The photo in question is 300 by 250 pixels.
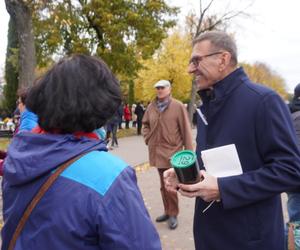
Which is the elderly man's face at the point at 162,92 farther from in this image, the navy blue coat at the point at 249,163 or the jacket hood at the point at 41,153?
the jacket hood at the point at 41,153

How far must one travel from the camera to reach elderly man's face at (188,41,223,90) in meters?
2.30

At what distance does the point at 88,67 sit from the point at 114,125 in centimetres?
1275

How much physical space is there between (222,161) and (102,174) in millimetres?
948

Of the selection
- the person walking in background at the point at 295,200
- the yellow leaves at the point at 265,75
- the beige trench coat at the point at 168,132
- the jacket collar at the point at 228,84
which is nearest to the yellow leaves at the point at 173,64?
the beige trench coat at the point at 168,132

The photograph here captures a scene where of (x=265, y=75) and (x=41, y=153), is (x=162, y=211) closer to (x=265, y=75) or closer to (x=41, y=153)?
(x=41, y=153)

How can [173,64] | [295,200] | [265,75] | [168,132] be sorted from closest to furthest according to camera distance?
[295,200]
[168,132]
[173,64]
[265,75]

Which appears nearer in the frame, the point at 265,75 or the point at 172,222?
the point at 172,222

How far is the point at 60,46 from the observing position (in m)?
18.5

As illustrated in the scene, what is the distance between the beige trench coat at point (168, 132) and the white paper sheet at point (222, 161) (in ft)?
10.4

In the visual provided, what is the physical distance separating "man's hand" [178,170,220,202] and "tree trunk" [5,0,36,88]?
7811 millimetres

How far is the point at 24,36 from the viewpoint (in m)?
9.48

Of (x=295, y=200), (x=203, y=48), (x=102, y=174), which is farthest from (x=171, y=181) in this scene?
(x=295, y=200)

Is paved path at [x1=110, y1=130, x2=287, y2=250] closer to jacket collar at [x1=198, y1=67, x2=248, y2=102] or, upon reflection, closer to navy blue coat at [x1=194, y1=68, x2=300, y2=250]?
navy blue coat at [x1=194, y1=68, x2=300, y2=250]

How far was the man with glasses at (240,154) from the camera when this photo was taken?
6.57 ft
